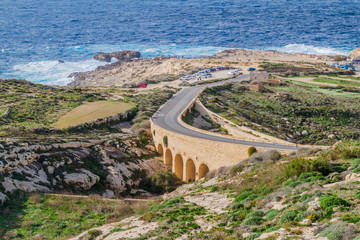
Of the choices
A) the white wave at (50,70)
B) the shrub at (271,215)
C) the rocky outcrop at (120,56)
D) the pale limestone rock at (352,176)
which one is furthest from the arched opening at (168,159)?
the rocky outcrop at (120,56)

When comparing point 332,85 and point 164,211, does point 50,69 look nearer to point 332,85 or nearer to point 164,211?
point 332,85

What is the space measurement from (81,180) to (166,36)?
129 meters

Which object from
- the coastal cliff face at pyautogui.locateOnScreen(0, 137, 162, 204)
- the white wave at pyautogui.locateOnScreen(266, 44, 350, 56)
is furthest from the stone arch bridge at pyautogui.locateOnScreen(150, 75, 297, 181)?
the white wave at pyautogui.locateOnScreen(266, 44, 350, 56)

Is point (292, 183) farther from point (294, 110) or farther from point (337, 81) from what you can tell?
point (337, 81)

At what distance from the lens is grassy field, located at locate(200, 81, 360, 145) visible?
1965 inches

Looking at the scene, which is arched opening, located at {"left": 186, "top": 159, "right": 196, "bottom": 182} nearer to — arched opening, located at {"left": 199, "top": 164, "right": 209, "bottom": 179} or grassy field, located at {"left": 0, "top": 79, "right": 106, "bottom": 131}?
arched opening, located at {"left": 199, "top": 164, "right": 209, "bottom": 179}

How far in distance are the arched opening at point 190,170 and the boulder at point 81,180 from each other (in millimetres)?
9336

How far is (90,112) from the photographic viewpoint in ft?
164

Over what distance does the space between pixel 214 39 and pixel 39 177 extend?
121782mm

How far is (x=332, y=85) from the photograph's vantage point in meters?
71.2

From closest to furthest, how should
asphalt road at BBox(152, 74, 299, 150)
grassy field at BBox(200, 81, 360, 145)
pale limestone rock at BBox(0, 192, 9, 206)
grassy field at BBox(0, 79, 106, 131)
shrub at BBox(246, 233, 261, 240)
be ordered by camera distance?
1. shrub at BBox(246, 233, 261, 240)
2. pale limestone rock at BBox(0, 192, 9, 206)
3. asphalt road at BBox(152, 74, 299, 150)
4. grassy field at BBox(0, 79, 106, 131)
5. grassy field at BBox(200, 81, 360, 145)

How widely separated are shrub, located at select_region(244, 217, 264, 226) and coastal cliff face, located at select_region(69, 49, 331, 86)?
67745mm

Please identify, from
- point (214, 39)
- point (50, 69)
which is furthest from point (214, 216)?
point (214, 39)

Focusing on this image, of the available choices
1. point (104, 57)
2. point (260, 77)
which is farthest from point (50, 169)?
point (104, 57)
